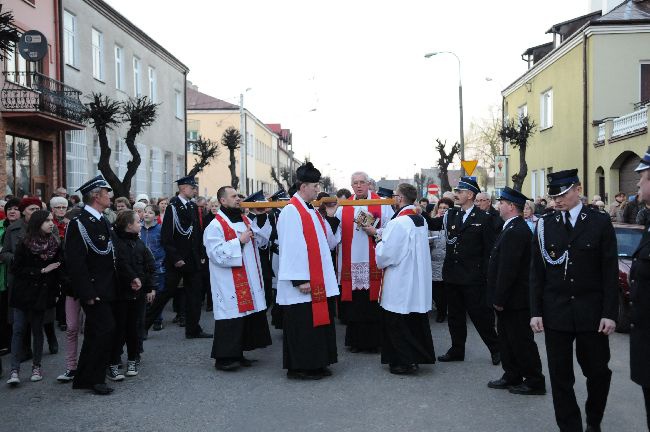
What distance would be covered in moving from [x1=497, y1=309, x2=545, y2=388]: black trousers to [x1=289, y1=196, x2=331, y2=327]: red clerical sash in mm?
1854

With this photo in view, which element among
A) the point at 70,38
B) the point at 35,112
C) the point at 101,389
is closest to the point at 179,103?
the point at 70,38

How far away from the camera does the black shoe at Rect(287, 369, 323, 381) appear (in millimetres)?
7496

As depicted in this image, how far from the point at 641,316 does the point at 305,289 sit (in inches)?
149

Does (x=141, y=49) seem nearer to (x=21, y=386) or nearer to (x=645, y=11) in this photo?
(x=645, y=11)

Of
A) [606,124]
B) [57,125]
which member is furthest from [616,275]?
[606,124]

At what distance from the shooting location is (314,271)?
768 centimetres

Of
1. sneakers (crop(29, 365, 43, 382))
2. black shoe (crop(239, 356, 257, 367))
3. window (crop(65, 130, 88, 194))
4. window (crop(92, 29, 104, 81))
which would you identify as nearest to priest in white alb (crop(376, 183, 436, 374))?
black shoe (crop(239, 356, 257, 367))

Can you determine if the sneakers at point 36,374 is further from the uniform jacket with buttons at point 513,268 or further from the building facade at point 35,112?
the building facade at point 35,112

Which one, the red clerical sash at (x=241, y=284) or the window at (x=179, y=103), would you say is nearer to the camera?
the red clerical sash at (x=241, y=284)

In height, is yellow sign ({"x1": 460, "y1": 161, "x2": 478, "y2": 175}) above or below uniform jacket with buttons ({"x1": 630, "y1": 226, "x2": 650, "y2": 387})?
above

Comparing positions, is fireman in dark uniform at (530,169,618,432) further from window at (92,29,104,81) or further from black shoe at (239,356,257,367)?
window at (92,29,104,81)

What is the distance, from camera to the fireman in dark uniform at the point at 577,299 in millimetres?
5234

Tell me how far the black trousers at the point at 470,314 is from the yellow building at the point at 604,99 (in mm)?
16634

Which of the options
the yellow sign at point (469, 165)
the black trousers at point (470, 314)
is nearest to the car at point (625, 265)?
the black trousers at point (470, 314)
